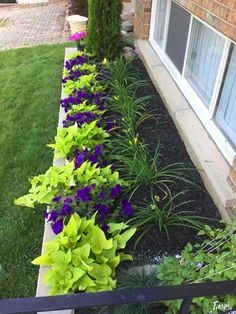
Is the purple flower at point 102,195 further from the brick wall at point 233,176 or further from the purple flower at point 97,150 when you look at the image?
the brick wall at point 233,176

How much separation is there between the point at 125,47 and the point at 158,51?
2.74 feet

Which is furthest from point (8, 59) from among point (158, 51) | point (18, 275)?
point (18, 275)

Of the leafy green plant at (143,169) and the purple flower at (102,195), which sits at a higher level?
the purple flower at (102,195)

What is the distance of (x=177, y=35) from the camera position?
3621 millimetres

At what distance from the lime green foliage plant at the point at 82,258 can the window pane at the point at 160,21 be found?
10.5ft

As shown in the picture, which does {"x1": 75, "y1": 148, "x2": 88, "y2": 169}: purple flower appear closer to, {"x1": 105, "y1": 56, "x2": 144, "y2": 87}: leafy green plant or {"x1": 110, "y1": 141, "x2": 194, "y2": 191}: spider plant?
{"x1": 110, "y1": 141, "x2": 194, "y2": 191}: spider plant

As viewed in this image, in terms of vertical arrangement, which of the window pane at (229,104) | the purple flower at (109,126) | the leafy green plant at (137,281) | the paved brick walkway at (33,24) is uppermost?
the window pane at (229,104)

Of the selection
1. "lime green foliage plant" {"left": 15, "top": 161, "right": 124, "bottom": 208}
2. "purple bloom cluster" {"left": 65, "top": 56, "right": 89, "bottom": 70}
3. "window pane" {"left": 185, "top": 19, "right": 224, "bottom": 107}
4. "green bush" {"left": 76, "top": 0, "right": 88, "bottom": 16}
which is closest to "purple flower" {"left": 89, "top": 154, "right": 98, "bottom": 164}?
"lime green foliage plant" {"left": 15, "top": 161, "right": 124, "bottom": 208}

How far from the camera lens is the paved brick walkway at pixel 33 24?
7.14 m

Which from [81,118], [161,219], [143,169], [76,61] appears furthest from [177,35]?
[161,219]

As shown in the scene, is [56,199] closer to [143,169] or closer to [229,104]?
[143,169]

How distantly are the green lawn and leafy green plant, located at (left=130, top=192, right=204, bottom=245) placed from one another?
0.88 metres

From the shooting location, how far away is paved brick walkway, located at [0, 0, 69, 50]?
714cm

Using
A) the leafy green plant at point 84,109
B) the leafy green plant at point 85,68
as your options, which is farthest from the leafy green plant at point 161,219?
the leafy green plant at point 85,68
